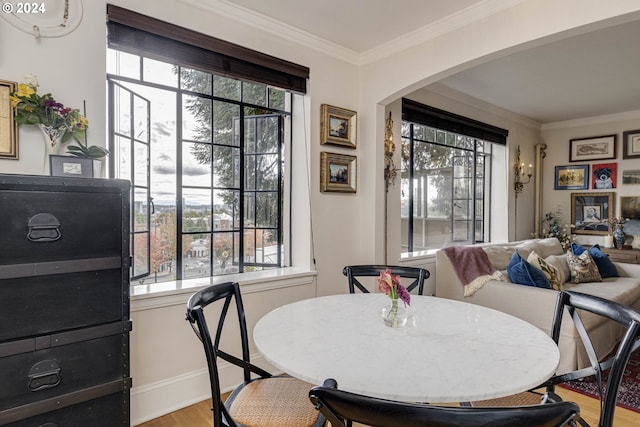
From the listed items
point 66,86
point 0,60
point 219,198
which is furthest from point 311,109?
point 0,60

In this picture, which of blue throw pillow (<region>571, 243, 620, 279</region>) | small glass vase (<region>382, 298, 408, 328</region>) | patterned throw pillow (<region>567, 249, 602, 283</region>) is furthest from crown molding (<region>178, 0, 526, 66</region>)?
blue throw pillow (<region>571, 243, 620, 279</region>)

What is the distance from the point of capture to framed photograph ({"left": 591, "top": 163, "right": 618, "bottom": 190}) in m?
5.30

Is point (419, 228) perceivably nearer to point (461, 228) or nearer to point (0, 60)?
point (461, 228)

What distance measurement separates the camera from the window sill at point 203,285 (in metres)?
2.21

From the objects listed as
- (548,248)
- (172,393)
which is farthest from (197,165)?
(548,248)

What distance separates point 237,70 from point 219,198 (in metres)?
0.94

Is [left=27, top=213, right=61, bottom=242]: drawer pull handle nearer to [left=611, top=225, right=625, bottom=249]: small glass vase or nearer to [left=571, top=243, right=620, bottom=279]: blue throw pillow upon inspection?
[left=571, top=243, right=620, bottom=279]: blue throw pillow

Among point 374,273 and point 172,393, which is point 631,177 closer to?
point 374,273

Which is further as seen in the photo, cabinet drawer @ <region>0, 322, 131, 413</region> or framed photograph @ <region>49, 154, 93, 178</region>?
framed photograph @ <region>49, 154, 93, 178</region>

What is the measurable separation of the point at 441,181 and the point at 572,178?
2543 mm

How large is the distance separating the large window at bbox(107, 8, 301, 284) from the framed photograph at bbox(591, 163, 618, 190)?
4955mm

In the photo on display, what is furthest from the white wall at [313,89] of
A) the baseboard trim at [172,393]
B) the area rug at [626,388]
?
the area rug at [626,388]

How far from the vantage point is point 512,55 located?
330cm

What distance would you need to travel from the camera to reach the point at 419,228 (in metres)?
4.50
